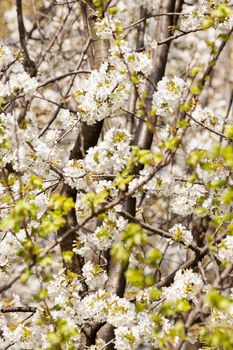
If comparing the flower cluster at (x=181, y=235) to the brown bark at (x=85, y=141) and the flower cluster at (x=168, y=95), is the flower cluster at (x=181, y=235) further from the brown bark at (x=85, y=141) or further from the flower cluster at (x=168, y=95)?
the brown bark at (x=85, y=141)

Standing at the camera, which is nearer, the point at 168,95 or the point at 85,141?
the point at 168,95

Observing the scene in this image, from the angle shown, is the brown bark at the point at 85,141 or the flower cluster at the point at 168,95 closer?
the flower cluster at the point at 168,95

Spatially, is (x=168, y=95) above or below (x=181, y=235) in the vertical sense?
above

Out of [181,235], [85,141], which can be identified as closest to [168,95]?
[181,235]

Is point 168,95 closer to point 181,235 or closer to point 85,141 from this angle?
point 181,235

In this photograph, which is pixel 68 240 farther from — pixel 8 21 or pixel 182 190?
pixel 8 21

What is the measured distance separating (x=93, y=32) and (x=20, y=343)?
227cm

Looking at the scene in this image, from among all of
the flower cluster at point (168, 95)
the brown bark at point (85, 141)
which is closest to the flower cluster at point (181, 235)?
the flower cluster at point (168, 95)

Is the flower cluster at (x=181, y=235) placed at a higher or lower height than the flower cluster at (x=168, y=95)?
lower

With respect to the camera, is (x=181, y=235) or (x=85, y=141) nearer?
(x=181, y=235)

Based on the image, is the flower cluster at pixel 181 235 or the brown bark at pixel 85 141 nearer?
the flower cluster at pixel 181 235

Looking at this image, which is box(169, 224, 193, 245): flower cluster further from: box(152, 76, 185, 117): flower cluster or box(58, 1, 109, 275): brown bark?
box(58, 1, 109, 275): brown bark

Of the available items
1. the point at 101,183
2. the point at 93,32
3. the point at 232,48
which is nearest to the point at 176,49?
the point at 232,48

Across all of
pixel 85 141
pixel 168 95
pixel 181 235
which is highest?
pixel 85 141
